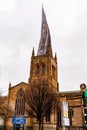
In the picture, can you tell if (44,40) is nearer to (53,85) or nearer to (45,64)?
(45,64)

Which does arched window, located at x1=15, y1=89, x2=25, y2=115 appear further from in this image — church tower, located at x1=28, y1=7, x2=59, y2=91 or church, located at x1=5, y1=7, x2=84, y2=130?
church tower, located at x1=28, y1=7, x2=59, y2=91

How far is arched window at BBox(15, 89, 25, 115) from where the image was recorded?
160ft

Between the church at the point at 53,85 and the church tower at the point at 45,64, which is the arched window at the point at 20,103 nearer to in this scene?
the church at the point at 53,85

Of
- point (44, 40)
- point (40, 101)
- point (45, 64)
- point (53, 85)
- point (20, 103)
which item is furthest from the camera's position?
point (44, 40)

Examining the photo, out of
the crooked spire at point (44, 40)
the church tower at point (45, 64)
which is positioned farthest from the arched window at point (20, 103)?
the crooked spire at point (44, 40)

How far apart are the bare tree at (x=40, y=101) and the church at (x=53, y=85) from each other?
4869mm

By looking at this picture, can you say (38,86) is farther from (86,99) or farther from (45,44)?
(86,99)

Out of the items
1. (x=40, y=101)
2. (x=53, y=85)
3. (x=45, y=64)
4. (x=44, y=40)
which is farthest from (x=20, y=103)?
(x=44, y=40)

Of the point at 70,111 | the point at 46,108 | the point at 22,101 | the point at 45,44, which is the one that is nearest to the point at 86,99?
the point at 46,108

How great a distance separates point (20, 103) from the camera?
49.7m

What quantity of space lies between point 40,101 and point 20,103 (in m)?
10.8

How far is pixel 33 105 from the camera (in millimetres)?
41344

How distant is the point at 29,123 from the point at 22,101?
20.5 ft

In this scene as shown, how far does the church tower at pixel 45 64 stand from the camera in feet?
173
